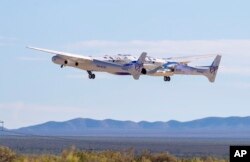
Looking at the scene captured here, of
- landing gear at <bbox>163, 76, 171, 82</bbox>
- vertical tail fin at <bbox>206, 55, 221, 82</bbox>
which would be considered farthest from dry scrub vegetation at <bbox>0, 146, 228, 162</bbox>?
vertical tail fin at <bbox>206, 55, 221, 82</bbox>

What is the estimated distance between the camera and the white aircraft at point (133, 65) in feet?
323

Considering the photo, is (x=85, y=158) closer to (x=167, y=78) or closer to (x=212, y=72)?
(x=167, y=78)

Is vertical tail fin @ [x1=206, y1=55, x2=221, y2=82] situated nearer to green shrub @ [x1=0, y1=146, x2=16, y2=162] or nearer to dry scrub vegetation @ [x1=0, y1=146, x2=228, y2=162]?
dry scrub vegetation @ [x1=0, y1=146, x2=228, y2=162]

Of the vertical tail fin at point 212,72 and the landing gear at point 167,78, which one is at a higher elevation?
the vertical tail fin at point 212,72

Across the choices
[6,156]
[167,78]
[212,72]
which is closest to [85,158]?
[6,156]

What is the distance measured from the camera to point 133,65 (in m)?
98.2

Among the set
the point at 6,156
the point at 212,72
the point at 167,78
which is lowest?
the point at 6,156

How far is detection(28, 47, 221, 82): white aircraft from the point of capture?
3875 inches

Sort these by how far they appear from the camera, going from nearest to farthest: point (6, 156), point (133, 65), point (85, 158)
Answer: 1. point (85, 158)
2. point (6, 156)
3. point (133, 65)

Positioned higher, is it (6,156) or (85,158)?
(6,156)

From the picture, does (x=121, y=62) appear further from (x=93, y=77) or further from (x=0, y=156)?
(x=0, y=156)

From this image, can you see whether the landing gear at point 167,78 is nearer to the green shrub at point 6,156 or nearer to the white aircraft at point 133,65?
the white aircraft at point 133,65

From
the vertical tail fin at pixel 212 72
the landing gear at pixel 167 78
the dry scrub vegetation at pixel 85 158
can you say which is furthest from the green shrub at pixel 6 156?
the vertical tail fin at pixel 212 72

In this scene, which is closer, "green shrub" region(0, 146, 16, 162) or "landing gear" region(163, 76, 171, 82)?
"green shrub" region(0, 146, 16, 162)
